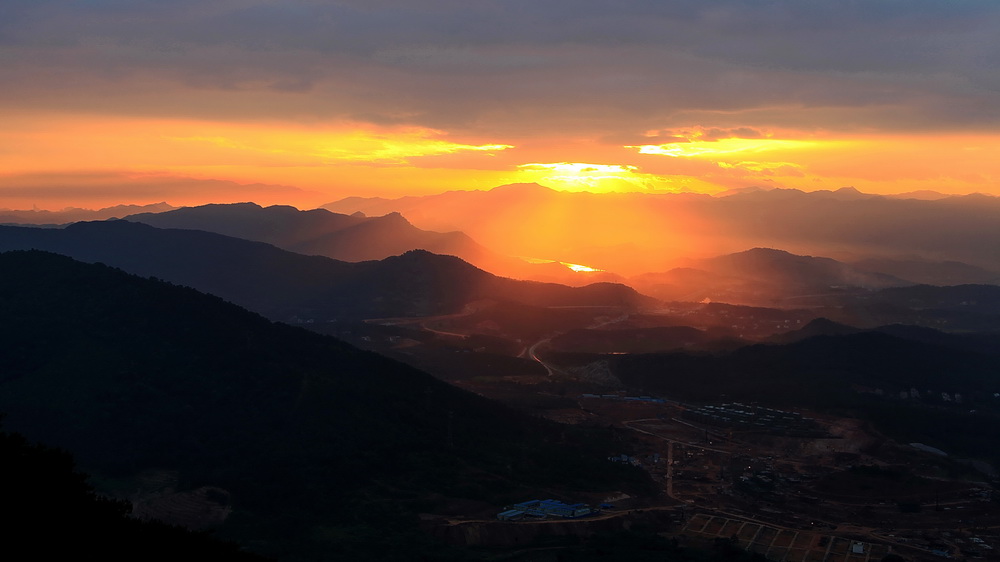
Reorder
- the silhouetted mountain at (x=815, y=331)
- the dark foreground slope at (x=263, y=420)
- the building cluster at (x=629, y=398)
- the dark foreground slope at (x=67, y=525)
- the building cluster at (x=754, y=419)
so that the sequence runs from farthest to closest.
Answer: the silhouetted mountain at (x=815, y=331) < the building cluster at (x=629, y=398) < the building cluster at (x=754, y=419) < the dark foreground slope at (x=263, y=420) < the dark foreground slope at (x=67, y=525)

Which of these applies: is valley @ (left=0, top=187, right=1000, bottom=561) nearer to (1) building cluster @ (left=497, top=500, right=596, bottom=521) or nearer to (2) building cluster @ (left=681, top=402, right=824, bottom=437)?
(2) building cluster @ (left=681, top=402, right=824, bottom=437)

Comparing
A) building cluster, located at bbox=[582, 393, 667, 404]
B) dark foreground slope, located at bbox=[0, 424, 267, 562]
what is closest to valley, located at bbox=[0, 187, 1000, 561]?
building cluster, located at bbox=[582, 393, 667, 404]

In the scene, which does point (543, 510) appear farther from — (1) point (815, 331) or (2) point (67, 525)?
(1) point (815, 331)


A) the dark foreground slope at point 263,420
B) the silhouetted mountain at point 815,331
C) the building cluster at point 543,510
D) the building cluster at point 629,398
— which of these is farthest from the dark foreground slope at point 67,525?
the silhouetted mountain at point 815,331

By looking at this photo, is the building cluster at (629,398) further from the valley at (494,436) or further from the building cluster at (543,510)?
the building cluster at (543,510)

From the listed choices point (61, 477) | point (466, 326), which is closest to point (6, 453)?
point (61, 477)

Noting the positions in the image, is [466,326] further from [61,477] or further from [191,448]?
[61,477]

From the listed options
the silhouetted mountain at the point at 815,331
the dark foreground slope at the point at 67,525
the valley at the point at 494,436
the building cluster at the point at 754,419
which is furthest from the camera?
the silhouetted mountain at the point at 815,331
